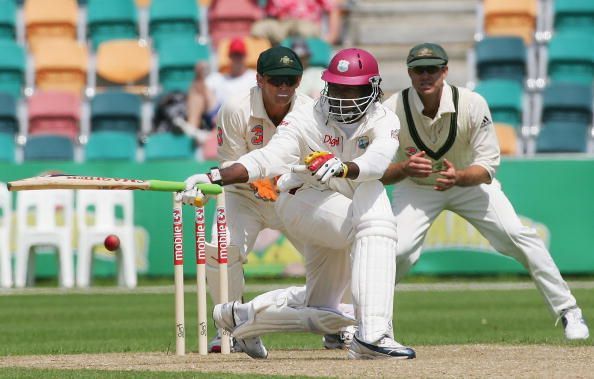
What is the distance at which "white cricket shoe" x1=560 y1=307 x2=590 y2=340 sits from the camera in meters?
8.52

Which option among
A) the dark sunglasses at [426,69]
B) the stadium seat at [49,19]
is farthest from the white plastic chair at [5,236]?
the dark sunglasses at [426,69]

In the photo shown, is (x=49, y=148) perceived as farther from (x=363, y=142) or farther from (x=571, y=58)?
(x=363, y=142)

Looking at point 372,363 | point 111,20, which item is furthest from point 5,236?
point 372,363

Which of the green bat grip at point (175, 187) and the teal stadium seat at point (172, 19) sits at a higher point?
the teal stadium seat at point (172, 19)

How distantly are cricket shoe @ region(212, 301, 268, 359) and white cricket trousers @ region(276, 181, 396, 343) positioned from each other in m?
0.42

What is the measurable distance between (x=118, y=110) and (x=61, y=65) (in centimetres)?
156

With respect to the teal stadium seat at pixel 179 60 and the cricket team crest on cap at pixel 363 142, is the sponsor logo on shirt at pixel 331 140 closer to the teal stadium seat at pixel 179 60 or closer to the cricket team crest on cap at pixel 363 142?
the cricket team crest on cap at pixel 363 142

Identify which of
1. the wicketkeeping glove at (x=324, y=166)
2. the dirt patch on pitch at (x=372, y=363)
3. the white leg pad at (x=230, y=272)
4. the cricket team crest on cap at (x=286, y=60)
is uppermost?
the cricket team crest on cap at (x=286, y=60)

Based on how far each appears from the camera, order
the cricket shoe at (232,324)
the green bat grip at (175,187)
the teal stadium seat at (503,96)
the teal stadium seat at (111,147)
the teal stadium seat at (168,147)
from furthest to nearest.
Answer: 1. the teal stadium seat at (503,96)
2. the teal stadium seat at (111,147)
3. the teal stadium seat at (168,147)
4. the cricket shoe at (232,324)
5. the green bat grip at (175,187)

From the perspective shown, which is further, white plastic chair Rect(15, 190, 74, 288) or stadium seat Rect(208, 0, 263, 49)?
stadium seat Rect(208, 0, 263, 49)

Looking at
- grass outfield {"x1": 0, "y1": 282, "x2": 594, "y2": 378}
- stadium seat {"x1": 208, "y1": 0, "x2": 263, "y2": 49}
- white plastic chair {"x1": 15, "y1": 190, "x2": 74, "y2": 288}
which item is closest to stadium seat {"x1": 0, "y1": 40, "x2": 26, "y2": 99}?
stadium seat {"x1": 208, "y1": 0, "x2": 263, "y2": 49}

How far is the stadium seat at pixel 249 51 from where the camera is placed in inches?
693

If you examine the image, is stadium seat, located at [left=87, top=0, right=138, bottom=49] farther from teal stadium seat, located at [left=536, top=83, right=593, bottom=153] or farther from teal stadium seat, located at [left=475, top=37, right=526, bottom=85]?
teal stadium seat, located at [left=536, top=83, right=593, bottom=153]

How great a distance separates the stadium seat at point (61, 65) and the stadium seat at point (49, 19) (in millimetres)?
612
